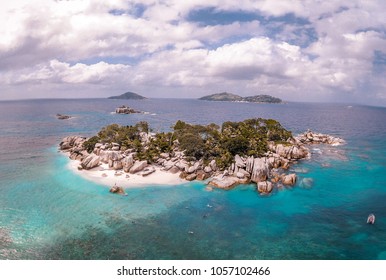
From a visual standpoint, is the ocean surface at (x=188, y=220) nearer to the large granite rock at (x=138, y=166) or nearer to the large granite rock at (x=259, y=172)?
the large granite rock at (x=259, y=172)

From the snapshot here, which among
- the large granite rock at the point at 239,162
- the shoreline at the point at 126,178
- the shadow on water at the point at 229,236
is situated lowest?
the shadow on water at the point at 229,236

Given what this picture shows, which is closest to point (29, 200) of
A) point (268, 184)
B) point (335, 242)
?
point (268, 184)

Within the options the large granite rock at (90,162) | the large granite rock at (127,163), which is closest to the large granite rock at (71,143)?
the large granite rock at (90,162)

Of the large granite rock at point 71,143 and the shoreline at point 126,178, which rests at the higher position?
the large granite rock at point 71,143

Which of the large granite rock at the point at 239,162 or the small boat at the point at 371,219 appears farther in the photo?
the large granite rock at the point at 239,162

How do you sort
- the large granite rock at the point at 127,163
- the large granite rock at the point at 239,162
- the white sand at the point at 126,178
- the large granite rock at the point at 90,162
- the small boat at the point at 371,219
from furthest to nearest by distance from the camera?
1. the large granite rock at the point at 90,162
2. the large granite rock at the point at 127,163
3. the large granite rock at the point at 239,162
4. the white sand at the point at 126,178
5. the small boat at the point at 371,219

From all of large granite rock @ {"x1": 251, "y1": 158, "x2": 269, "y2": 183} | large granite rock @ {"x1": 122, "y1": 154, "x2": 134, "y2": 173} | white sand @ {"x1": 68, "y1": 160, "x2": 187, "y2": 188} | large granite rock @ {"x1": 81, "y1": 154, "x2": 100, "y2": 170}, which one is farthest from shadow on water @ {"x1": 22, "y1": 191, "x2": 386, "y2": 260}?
large granite rock @ {"x1": 81, "y1": 154, "x2": 100, "y2": 170}

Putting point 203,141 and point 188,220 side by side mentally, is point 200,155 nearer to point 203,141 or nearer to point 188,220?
point 203,141

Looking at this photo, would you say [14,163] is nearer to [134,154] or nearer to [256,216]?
[134,154]
